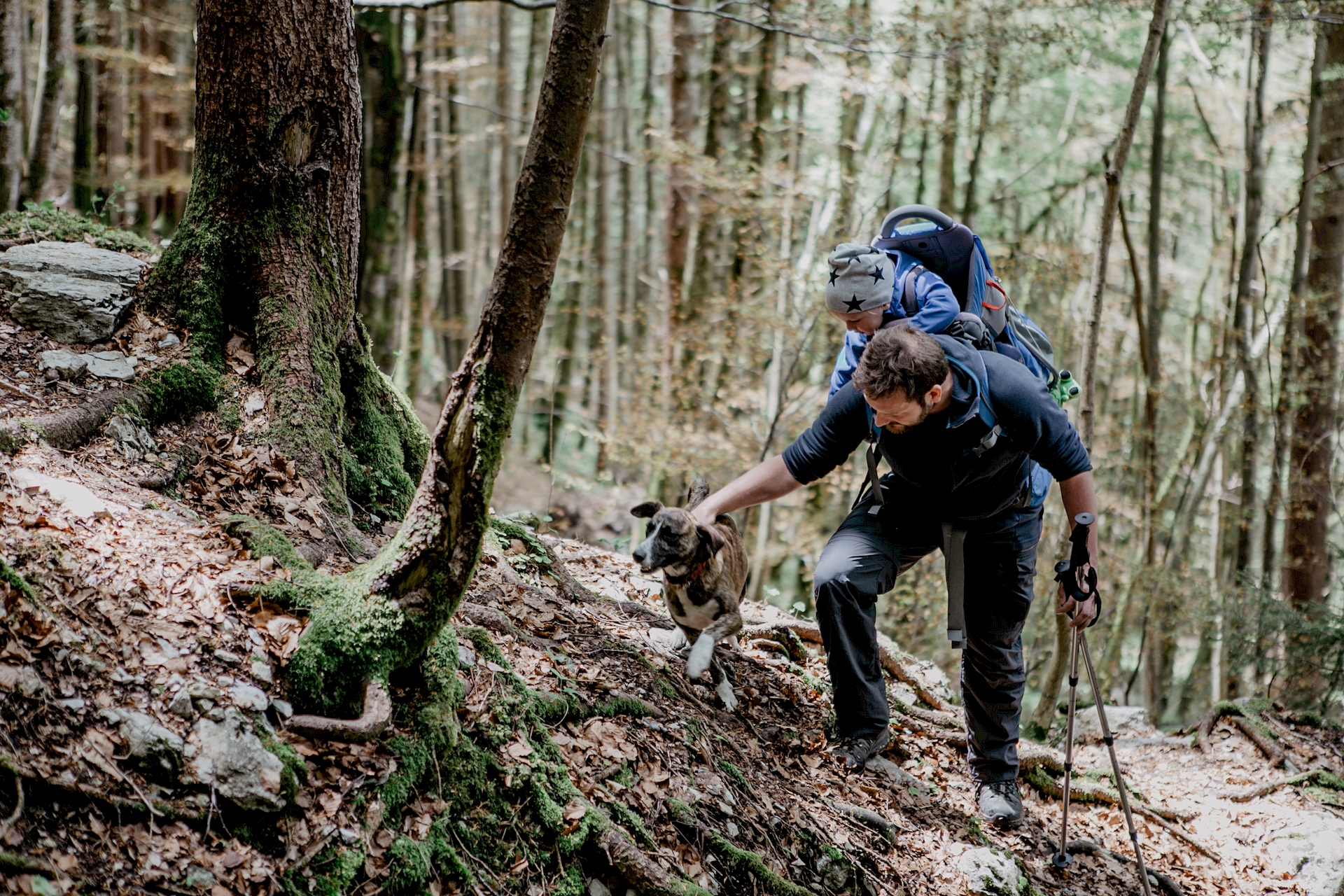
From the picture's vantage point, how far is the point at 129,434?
3.88 meters

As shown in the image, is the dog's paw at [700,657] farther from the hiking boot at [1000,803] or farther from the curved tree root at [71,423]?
the curved tree root at [71,423]

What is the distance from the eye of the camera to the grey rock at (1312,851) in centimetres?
507

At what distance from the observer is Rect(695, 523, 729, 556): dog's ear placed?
470 centimetres

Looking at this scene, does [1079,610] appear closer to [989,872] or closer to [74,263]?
[989,872]

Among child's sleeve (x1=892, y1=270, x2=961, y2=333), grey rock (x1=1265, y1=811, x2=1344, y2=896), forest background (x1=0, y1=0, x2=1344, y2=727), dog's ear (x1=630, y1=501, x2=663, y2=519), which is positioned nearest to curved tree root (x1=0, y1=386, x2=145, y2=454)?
forest background (x1=0, y1=0, x2=1344, y2=727)

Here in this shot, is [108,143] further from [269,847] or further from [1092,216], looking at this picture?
[1092,216]

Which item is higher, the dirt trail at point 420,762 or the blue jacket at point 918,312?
the blue jacket at point 918,312

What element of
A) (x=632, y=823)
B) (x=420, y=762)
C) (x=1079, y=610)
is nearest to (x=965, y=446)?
(x=1079, y=610)

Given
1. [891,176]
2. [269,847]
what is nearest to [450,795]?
[269,847]

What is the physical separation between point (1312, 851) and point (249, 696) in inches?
234

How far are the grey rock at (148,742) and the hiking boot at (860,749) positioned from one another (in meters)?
3.20

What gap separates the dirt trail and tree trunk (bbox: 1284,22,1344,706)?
4877 mm

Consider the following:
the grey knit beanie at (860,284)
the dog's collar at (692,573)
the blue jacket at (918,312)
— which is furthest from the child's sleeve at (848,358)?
the dog's collar at (692,573)

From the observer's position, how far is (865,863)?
3969 mm
